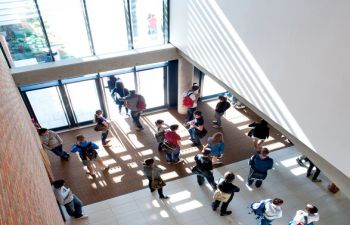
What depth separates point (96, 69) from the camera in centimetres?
830

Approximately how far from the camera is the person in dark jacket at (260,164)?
6594 mm

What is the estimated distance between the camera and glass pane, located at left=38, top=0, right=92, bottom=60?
750 cm

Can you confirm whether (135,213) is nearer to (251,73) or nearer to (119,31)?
(251,73)

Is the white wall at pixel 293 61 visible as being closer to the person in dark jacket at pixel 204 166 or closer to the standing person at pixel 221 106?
the person in dark jacket at pixel 204 166

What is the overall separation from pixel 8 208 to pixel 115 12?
754cm

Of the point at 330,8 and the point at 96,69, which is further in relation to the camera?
the point at 96,69

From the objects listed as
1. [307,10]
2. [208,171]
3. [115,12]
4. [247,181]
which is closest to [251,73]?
[307,10]

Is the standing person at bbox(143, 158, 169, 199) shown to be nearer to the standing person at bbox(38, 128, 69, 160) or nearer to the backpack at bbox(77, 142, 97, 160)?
the backpack at bbox(77, 142, 97, 160)

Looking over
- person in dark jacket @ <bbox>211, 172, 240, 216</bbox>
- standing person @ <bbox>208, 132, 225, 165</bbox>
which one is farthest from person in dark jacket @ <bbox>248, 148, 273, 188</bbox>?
person in dark jacket @ <bbox>211, 172, 240, 216</bbox>

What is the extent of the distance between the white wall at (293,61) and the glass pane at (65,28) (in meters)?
3.51

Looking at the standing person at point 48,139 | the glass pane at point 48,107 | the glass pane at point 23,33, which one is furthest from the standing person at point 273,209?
the glass pane at point 23,33

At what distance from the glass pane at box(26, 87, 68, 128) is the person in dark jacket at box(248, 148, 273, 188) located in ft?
20.0

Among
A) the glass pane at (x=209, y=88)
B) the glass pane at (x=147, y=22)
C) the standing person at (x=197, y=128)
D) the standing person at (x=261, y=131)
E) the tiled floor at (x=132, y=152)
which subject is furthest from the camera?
the glass pane at (x=209, y=88)

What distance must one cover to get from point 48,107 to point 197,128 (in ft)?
15.7
